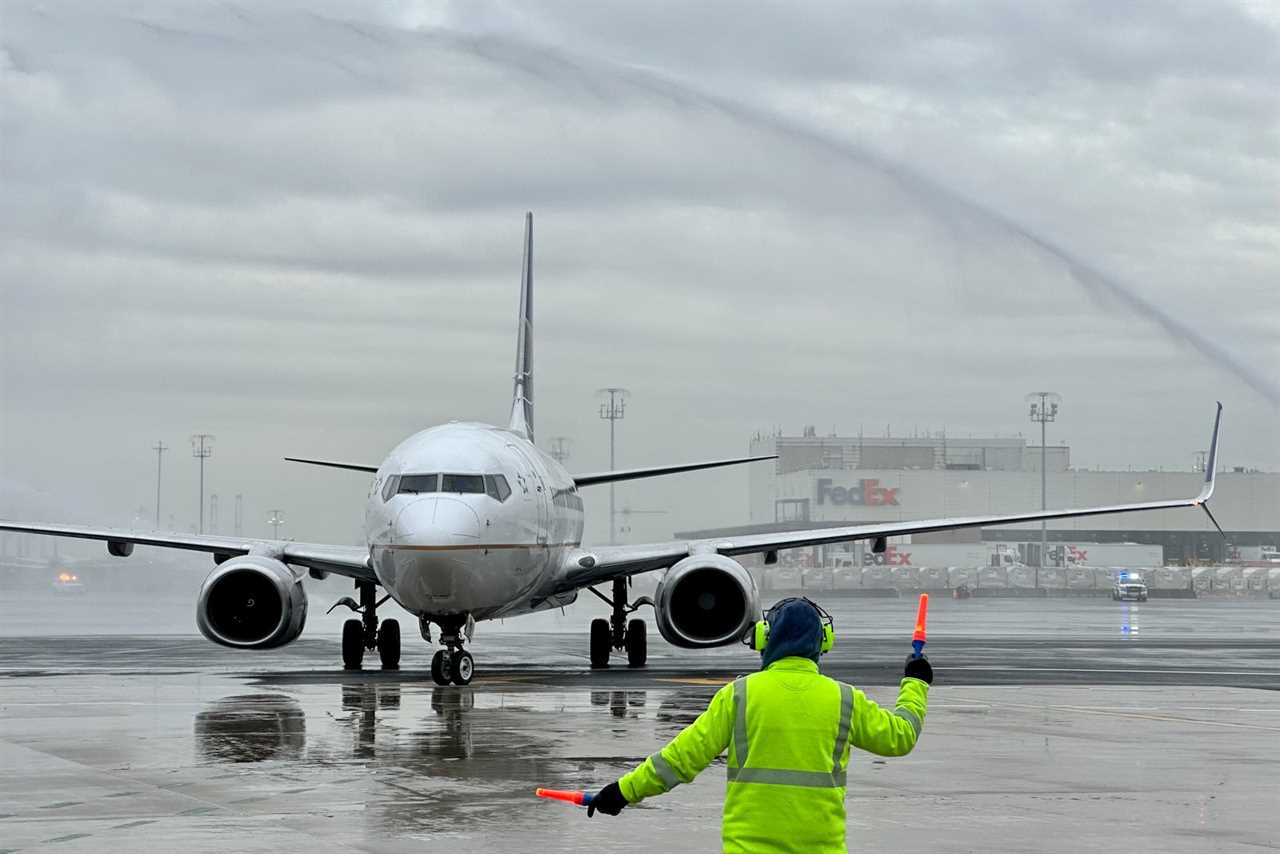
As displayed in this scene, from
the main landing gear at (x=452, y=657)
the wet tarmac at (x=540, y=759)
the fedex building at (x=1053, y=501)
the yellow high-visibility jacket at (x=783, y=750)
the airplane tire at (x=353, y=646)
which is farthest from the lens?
the fedex building at (x=1053, y=501)

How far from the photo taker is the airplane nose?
2522 centimetres

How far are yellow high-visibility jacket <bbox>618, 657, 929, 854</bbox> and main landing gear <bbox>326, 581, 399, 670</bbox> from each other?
2303cm

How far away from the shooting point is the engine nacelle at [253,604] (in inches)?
1125

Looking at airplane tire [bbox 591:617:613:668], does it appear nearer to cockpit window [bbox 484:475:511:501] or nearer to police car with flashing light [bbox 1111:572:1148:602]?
cockpit window [bbox 484:475:511:501]

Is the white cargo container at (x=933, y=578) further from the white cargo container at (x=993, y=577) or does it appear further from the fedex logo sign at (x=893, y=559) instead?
the fedex logo sign at (x=893, y=559)

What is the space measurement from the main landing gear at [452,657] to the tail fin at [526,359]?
995cm

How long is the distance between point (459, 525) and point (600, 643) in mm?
6753

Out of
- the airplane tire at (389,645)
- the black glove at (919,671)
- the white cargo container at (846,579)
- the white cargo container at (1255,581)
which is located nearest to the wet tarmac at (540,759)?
the airplane tire at (389,645)

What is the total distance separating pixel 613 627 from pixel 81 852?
70.9 ft

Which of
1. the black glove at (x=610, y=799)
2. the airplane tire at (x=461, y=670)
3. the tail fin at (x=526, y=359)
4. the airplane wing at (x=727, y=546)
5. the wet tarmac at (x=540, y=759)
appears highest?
the tail fin at (x=526, y=359)

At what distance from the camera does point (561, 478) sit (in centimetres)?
3169

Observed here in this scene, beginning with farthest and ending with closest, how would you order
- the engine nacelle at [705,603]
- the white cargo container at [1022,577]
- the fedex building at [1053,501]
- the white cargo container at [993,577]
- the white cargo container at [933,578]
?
the fedex building at [1053,501] → the white cargo container at [993,577] → the white cargo container at [933,578] → the white cargo container at [1022,577] → the engine nacelle at [705,603]

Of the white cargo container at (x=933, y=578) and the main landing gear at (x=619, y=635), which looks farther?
the white cargo container at (x=933, y=578)

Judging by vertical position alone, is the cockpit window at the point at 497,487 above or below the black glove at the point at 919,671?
above
